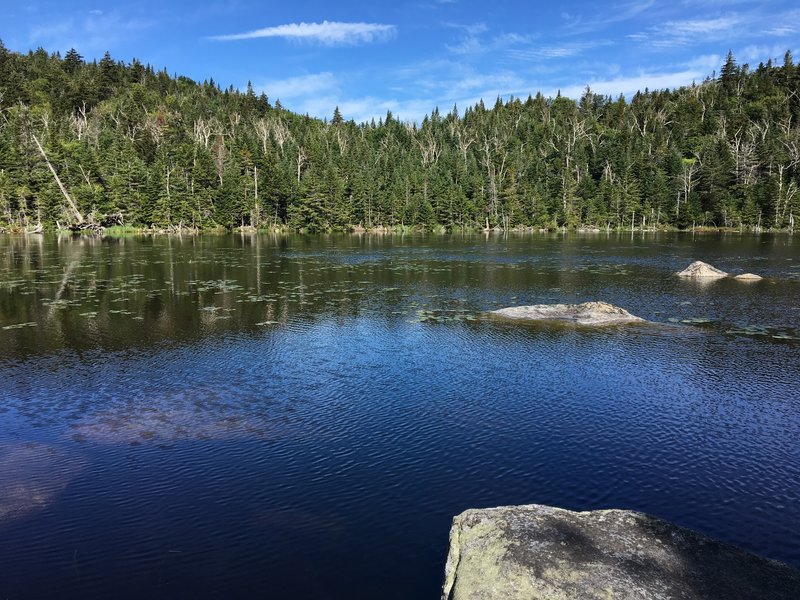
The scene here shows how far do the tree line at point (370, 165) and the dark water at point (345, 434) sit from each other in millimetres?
86983

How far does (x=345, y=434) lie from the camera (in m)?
17.5

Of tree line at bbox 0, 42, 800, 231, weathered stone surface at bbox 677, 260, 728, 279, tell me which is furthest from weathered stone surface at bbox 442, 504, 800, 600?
tree line at bbox 0, 42, 800, 231

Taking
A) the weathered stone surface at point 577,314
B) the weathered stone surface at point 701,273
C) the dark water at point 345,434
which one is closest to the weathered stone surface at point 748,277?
the weathered stone surface at point 701,273

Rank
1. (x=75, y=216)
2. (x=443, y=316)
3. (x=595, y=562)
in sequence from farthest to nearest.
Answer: (x=75, y=216), (x=443, y=316), (x=595, y=562)

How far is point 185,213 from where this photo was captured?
11831 cm

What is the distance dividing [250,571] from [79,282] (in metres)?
46.3

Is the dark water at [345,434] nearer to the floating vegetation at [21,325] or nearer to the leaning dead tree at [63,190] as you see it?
the floating vegetation at [21,325]

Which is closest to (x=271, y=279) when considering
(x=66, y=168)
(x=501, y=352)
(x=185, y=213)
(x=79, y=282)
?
(x=79, y=282)

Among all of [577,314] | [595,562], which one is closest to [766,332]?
[577,314]

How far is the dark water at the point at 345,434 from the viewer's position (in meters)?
11.5

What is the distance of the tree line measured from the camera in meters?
115

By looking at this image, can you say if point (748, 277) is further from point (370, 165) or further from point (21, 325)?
point (370, 165)

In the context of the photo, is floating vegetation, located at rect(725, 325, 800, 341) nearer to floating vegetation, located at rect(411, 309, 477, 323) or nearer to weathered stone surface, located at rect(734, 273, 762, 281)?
floating vegetation, located at rect(411, 309, 477, 323)

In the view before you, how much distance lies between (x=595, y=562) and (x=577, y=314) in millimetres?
26868
